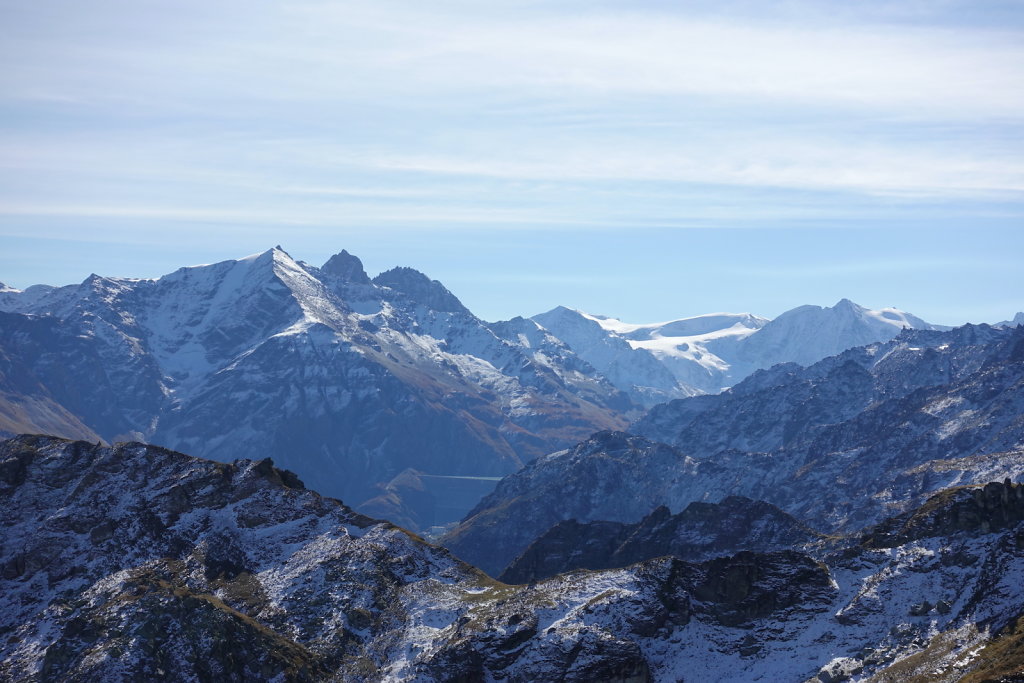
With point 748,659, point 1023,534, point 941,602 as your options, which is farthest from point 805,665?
point 1023,534

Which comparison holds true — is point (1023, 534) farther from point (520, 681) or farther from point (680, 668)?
point (520, 681)

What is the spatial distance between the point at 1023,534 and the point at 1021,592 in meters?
14.7

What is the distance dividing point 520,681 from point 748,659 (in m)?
35.7

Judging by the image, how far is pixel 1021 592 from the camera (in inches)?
7215

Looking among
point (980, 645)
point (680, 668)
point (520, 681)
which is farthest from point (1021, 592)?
point (520, 681)

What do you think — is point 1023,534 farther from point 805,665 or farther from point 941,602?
point 805,665

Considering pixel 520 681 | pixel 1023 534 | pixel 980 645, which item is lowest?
pixel 520 681

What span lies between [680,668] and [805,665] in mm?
19537

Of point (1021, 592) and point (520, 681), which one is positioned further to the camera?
point (520, 681)

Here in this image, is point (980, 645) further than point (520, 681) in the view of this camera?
No

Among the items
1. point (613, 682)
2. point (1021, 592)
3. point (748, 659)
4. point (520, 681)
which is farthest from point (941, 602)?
point (520, 681)

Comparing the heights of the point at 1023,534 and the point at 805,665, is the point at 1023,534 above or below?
above

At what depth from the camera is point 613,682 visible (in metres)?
196

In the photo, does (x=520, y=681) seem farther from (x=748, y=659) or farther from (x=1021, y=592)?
(x=1021, y=592)
